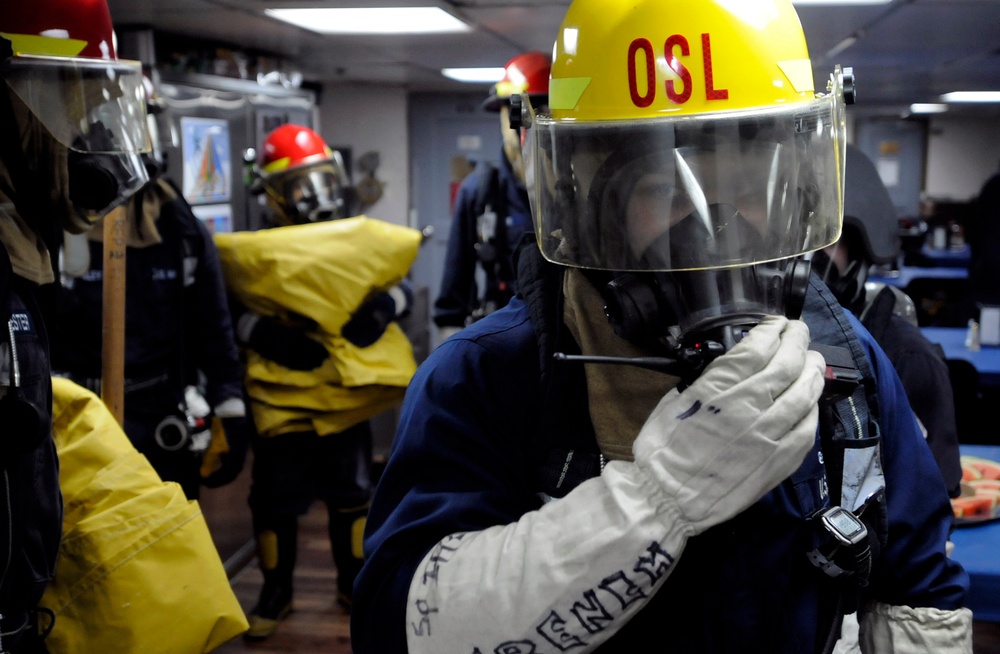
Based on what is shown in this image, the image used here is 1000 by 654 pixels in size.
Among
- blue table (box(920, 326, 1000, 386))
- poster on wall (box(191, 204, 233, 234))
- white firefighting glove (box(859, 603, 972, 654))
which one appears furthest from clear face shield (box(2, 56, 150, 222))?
blue table (box(920, 326, 1000, 386))

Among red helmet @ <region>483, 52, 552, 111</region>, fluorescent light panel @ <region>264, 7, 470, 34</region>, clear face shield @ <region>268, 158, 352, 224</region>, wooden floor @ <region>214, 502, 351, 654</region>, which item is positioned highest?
fluorescent light panel @ <region>264, 7, 470, 34</region>

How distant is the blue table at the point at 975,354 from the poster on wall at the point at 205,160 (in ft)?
10.4

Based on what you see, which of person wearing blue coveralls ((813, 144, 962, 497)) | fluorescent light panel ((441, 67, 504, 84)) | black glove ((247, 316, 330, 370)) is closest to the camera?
person wearing blue coveralls ((813, 144, 962, 497))

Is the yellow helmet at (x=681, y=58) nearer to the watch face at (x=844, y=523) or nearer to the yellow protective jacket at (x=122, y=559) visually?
the watch face at (x=844, y=523)

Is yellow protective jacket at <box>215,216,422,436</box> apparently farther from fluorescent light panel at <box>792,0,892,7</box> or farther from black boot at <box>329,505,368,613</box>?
fluorescent light panel at <box>792,0,892,7</box>

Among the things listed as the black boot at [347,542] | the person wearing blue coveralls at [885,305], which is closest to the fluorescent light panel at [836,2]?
the person wearing blue coveralls at [885,305]

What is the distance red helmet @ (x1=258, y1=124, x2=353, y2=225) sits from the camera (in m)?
4.03

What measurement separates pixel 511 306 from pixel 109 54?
120 cm

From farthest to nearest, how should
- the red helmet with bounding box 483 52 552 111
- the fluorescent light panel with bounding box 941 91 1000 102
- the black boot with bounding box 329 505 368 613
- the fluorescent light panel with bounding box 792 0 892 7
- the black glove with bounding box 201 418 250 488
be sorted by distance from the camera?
the fluorescent light panel with bounding box 941 91 1000 102
the red helmet with bounding box 483 52 552 111
the black boot with bounding box 329 505 368 613
the fluorescent light panel with bounding box 792 0 892 7
the black glove with bounding box 201 418 250 488

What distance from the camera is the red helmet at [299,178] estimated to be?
4.03 meters

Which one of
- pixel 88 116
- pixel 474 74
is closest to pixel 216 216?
pixel 474 74

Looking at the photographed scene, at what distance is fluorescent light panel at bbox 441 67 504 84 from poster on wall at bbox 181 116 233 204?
2.01 metres

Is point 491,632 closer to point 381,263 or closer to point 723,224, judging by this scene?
point 723,224

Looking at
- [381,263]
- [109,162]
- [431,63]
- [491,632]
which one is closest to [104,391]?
[109,162]
